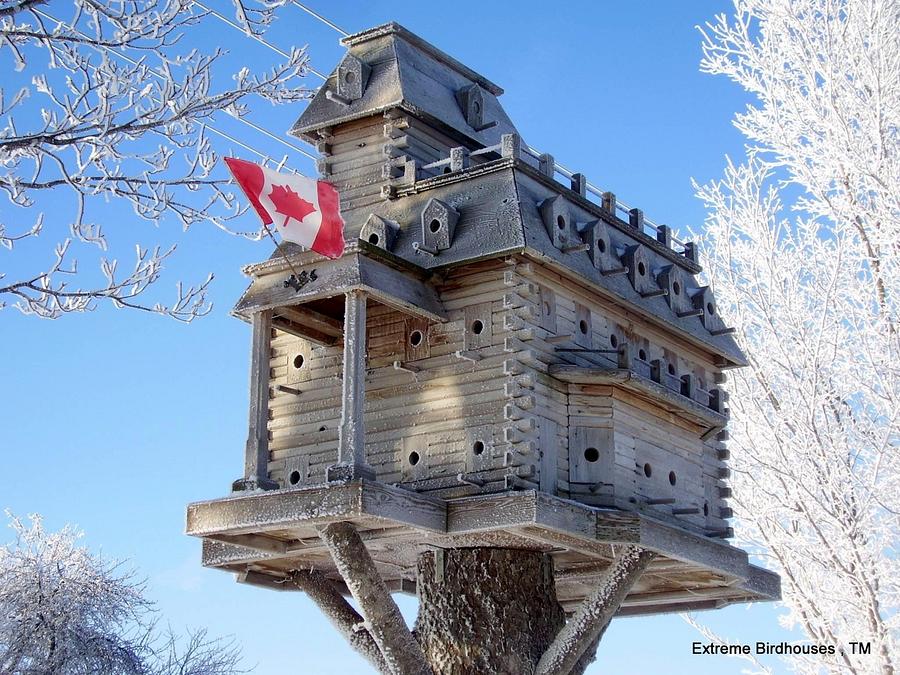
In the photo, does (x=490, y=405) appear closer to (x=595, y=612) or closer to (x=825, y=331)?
(x=595, y=612)

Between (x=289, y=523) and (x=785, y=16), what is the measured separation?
11.8 meters

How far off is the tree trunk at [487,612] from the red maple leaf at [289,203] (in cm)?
397

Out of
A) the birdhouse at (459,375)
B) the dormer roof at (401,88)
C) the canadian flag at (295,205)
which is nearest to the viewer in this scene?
the canadian flag at (295,205)

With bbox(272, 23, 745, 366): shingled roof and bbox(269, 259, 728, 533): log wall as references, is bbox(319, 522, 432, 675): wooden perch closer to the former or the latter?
bbox(269, 259, 728, 533): log wall

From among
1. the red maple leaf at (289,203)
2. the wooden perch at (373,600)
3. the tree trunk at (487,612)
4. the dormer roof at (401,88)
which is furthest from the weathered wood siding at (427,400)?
the dormer roof at (401,88)

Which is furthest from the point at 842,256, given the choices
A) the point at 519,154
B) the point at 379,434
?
the point at 379,434

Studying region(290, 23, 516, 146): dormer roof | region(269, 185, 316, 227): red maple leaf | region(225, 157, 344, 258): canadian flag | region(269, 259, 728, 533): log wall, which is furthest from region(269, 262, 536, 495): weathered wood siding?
region(290, 23, 516, 146): dormer roof

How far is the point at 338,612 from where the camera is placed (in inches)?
644

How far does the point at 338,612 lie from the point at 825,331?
8.55m

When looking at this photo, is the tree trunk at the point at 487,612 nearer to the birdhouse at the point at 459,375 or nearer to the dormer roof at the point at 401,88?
the birdhouse at the point at 459,375

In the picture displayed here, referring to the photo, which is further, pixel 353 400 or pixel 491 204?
pixel 491 204

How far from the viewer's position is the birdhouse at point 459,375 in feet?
46.5

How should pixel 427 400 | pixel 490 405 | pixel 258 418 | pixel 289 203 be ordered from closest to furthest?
pixel 289 203 < pixel 490 405 < pixel 258 418 < pixel 427 400

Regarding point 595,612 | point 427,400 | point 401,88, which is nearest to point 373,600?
point 427,400
